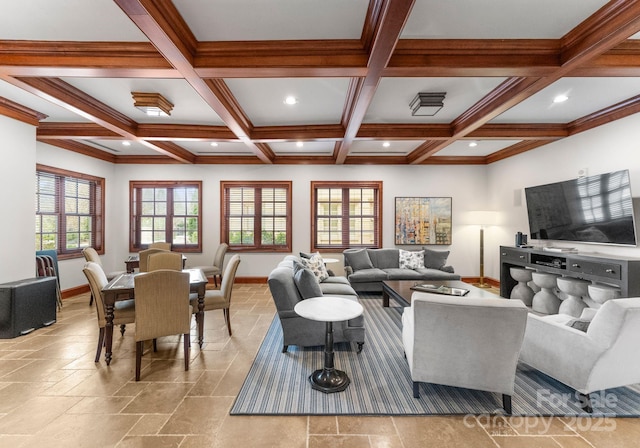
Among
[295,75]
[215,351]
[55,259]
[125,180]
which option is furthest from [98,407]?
[125,180]

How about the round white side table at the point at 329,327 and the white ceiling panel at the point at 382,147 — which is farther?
the white ceiling panel at the point at 382,147

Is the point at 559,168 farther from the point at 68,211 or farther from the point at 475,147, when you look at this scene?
the point at 68,211

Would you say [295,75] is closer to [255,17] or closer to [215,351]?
[255,17]

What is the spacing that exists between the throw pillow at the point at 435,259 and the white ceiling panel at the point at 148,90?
15.0 ft

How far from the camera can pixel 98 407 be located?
2268 millimetres

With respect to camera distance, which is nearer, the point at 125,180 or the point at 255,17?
the point at 255,17

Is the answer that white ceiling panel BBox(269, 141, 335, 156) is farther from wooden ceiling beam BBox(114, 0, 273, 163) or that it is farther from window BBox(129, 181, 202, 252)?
wooden ceiling beam BBox(114, 0, 273, 163)

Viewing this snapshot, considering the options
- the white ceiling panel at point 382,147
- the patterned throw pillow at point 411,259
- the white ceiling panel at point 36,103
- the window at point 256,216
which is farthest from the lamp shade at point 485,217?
the white ceiling panel at point 36,103

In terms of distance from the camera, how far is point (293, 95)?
11.3ft

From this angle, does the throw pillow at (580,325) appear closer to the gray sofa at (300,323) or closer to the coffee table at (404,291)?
the coffee table at (404,291)

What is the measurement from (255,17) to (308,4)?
0.41 metres

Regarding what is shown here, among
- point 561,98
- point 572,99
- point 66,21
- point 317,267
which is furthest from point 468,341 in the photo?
point 66,21

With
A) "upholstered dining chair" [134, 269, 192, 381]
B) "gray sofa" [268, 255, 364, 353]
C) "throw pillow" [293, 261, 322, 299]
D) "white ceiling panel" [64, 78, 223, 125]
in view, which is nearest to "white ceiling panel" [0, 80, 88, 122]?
"white ceiling panel" [64, 78, 223, 125]

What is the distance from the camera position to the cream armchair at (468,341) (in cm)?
202
